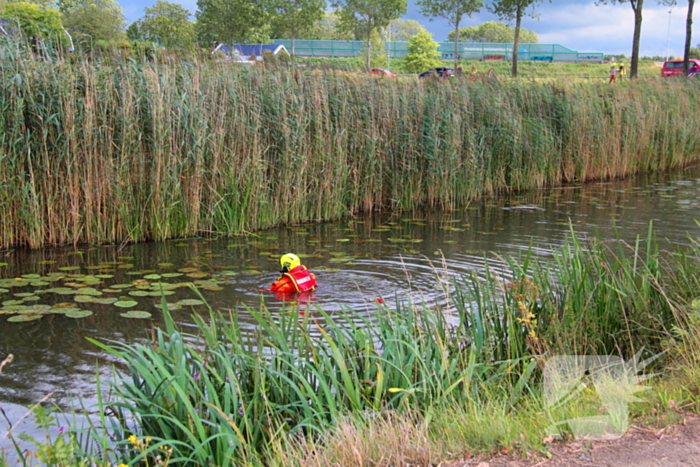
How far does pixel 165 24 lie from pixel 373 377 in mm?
50345

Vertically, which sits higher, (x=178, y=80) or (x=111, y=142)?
(x=178, y=80)

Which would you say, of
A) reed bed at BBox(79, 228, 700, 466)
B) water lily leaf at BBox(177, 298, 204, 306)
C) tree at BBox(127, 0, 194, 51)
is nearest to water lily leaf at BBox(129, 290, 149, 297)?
water lily leaf at BBox(177, 298, 204, 306)

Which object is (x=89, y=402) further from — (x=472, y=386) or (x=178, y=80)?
(x=178, y=80)

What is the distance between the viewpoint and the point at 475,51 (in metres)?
71.9

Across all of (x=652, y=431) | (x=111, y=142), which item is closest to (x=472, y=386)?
(x=652, y=431)

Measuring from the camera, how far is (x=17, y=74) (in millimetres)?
7520

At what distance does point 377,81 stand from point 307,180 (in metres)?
2.28

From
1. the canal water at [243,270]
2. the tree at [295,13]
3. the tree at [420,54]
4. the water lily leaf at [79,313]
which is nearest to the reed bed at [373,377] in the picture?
the canal water at [243,270]

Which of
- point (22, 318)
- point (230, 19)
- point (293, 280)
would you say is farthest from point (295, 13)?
point (22, 318)

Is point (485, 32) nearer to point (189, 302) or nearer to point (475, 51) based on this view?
point (475, 51)

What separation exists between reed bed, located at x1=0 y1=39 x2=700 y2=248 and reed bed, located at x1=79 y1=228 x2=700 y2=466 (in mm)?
5389

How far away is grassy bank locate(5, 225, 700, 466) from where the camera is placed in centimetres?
270

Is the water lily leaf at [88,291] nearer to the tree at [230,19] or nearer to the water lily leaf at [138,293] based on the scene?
the water lily leaf at [138,293]

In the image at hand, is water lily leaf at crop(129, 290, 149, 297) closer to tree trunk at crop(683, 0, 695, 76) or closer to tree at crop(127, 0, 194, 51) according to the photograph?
tree trunk at crop(683, 0, 695, 76)
